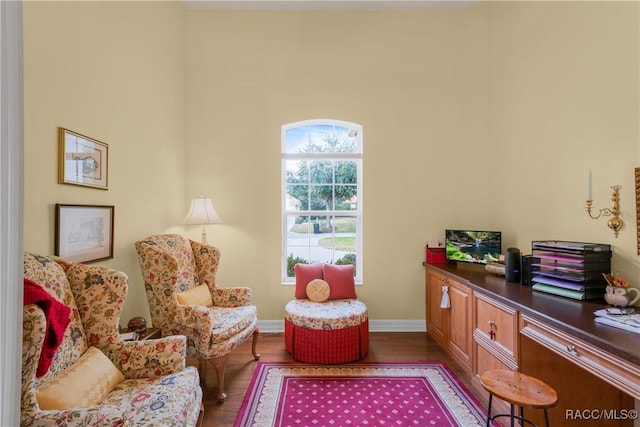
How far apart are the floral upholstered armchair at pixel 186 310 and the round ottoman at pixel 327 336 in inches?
15.8

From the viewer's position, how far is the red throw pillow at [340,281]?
10.4ft

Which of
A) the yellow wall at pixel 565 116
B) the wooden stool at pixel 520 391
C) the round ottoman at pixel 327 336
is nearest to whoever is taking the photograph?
the wooden stool at pixel 520 391

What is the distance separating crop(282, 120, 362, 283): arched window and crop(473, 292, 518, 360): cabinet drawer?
1.48 meters

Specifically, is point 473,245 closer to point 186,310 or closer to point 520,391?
point 520,391

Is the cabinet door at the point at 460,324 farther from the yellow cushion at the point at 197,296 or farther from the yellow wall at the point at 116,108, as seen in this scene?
the yellow wall at the point at 116,108

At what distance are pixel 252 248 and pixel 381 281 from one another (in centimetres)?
153

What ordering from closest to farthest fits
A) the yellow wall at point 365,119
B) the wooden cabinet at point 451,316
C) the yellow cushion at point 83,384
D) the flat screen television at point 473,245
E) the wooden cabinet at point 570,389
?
the yellow cushion at point 83,384 → the wooden cabinet at point 570,389 → the wooden cabinet at point 451,316 → the flat screen television at point 473,245 → the yellow wall at point 365,119

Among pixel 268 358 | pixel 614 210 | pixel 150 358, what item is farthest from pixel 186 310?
pixel 614 210

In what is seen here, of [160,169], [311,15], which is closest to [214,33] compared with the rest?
[311,15]

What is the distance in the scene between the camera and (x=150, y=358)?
5.48 ft

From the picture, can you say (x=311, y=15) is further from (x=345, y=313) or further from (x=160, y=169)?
(x=345, y=313)

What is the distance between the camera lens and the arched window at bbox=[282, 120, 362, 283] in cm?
359

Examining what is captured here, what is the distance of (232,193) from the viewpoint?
346 centimetres

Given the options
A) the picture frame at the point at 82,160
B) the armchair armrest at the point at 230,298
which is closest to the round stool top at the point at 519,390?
the armchair armrest at the point at 230,298
